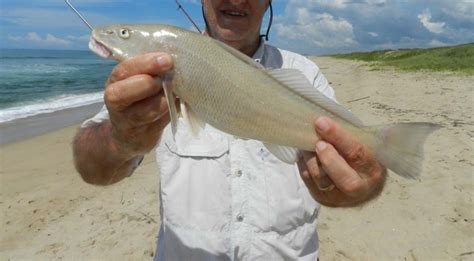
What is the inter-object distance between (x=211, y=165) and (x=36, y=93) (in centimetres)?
2418

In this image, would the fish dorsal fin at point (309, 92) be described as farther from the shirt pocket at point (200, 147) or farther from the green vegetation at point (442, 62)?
the green vegetation at point (442, 62)

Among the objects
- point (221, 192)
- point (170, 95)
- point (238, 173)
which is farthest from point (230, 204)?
point (170, 95)

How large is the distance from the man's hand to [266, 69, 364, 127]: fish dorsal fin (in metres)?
0.10

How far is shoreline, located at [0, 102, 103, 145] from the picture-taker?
41.6ft

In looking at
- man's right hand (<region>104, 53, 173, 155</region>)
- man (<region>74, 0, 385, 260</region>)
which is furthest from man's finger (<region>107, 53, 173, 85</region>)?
man (<region>74, 0, 385, 260</region>)

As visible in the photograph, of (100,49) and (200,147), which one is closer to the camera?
(100,49)

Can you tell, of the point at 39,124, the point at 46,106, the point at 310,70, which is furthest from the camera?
the point at 46,106

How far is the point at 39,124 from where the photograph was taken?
14617 mm

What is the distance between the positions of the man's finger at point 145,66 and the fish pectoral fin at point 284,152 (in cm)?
72

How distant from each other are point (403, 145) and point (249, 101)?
84 cm

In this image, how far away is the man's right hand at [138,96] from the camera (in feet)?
7.02

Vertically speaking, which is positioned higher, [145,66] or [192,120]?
[145,66]

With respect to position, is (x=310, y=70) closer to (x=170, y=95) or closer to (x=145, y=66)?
(x=170, y=95)

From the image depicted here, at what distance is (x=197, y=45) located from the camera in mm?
2355
